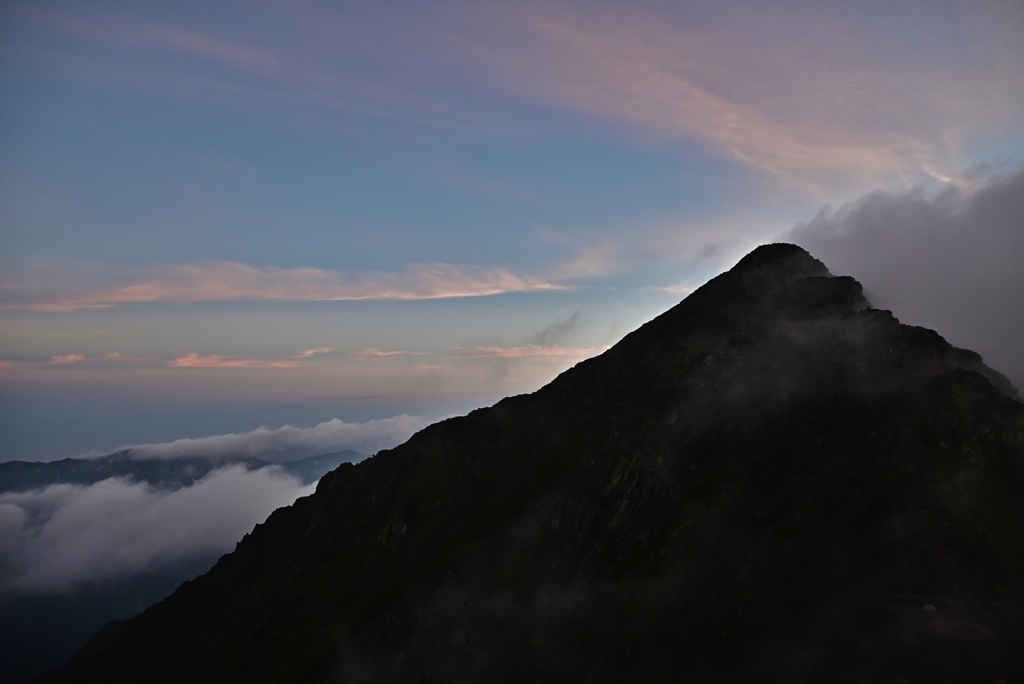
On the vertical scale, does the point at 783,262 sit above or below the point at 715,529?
above

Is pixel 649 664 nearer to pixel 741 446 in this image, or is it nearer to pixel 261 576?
pixel 741 446

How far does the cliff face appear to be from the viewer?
58.9 m

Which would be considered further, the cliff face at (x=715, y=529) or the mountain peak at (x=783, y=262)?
the mountain peak at (x=783, y=262)

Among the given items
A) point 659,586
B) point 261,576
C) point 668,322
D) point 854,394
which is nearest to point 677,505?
point 659,586

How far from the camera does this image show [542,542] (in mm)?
101062

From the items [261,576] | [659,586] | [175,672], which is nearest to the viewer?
[659,586]

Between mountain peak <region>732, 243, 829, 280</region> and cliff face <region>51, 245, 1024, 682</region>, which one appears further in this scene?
mountain peak <region>732, 243, 829, 280</region>

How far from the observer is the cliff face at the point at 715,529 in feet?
193

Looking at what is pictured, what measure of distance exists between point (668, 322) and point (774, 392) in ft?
160

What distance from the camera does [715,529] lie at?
3125 inches

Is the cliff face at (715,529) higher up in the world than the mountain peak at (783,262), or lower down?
lower down

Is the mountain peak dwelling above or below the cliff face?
above

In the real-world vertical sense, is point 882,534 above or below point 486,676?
above

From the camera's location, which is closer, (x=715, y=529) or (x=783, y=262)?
(x=715, y=529)
